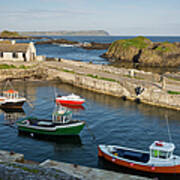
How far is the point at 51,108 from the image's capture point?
44438 mm

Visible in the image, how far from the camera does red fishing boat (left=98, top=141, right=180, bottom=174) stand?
24172 mm

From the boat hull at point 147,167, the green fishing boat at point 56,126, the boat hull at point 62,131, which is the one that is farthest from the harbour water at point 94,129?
the boat hull at point 147,167

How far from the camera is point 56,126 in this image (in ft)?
109

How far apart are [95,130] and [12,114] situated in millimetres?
15523

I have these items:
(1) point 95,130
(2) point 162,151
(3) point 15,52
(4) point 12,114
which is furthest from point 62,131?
(3) point 15,52

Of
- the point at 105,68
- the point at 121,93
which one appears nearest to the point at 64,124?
the point at 121,93

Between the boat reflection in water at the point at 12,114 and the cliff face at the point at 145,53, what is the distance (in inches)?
2813

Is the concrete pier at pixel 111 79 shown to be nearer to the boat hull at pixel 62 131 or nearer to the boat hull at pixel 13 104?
the boat hull at pixel 13 104

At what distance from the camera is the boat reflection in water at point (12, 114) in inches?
1559

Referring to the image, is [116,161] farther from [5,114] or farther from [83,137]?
[5,114]

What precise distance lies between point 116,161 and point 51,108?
2115cm

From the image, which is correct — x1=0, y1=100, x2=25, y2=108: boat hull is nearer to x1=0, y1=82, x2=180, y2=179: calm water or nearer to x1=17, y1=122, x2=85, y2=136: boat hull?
x1=0, y1=82, x2=180, y2=179: calm water

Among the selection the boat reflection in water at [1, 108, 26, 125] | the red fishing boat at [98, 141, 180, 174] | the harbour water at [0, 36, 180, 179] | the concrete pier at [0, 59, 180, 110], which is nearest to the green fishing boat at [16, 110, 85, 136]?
the harbour water at [0, 36, 180, 179]

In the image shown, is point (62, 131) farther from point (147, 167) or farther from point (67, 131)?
point (147, 167)
